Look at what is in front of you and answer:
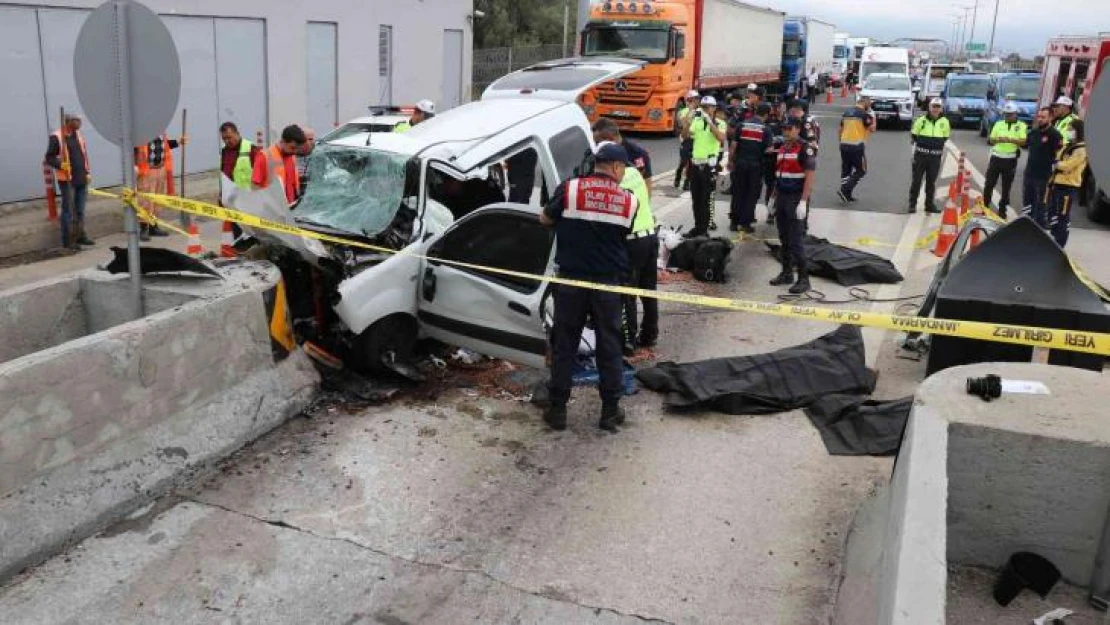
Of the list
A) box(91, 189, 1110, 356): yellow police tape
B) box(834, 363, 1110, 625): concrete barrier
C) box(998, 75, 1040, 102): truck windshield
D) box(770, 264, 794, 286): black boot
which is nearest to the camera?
box(834, 363, 1110, 625): concrete barrier

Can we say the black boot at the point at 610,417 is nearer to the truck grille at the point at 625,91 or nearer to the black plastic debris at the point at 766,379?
the black plastic debris at the point at 766,379

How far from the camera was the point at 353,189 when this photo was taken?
7418 millimetres

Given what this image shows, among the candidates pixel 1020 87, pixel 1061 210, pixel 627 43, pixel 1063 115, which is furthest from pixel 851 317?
pixel 1020 87

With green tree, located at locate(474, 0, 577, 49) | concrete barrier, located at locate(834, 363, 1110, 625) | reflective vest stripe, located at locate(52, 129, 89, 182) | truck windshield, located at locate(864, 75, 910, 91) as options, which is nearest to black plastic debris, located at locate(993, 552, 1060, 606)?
concrete barrier, located at locate(834, 363, 1110, 625)

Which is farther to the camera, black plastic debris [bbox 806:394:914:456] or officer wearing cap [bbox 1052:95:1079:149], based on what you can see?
officer wearing cap [bbox 1052:95:1079:149]

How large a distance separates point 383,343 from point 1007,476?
165 inches

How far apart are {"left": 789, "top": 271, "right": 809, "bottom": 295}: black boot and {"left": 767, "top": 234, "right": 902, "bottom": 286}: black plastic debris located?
747 mm

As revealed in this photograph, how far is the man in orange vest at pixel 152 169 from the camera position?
40.8ft

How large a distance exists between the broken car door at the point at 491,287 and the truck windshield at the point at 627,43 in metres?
20.0

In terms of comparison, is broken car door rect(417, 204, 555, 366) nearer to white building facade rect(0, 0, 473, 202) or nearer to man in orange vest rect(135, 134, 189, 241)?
man in orange vest rect(135, 134, 189, 241)

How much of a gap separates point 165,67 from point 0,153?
362 inches

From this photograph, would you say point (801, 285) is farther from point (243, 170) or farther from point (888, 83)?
point (888, 83)

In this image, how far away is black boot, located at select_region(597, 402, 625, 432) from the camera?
6402 millimetres

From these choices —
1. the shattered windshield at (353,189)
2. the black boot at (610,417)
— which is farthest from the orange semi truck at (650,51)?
the black boot at (610,417)
